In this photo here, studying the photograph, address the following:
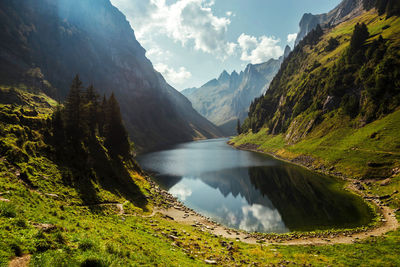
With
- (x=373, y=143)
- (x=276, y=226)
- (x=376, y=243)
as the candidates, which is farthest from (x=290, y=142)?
(x=376, y=243)

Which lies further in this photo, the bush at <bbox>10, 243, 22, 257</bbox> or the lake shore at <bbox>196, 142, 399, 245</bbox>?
the lake shore at <bbox>196, 142, 399, 245</bbox>

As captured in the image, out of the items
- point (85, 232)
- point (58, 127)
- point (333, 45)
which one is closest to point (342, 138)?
point (85, 232)

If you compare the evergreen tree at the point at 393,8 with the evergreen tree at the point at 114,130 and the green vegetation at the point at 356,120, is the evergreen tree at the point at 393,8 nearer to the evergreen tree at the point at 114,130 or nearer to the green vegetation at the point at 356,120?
the green vegetation at the point at 356,120

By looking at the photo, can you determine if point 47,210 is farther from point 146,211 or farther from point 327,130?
point 327,130

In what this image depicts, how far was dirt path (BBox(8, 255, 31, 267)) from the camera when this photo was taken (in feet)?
29.2

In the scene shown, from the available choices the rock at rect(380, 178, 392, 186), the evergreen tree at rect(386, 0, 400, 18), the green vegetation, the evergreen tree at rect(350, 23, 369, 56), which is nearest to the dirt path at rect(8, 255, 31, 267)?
the green vegetation

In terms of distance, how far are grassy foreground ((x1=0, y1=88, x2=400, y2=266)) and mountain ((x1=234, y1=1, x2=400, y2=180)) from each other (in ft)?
138

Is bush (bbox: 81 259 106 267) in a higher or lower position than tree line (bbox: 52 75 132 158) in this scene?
lower

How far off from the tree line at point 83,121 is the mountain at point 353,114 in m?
72.5

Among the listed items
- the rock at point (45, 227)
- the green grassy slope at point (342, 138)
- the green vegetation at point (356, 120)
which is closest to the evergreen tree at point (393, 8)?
the green vegetation at point (356, 120)

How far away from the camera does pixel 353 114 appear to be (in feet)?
277

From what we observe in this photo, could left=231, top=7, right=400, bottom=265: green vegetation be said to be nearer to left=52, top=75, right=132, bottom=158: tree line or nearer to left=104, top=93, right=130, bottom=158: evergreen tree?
left=52, top=75, right=132, bottom=158: tree line

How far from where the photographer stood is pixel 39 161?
30.3 metres

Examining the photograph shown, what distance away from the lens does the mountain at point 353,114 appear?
201 feet
